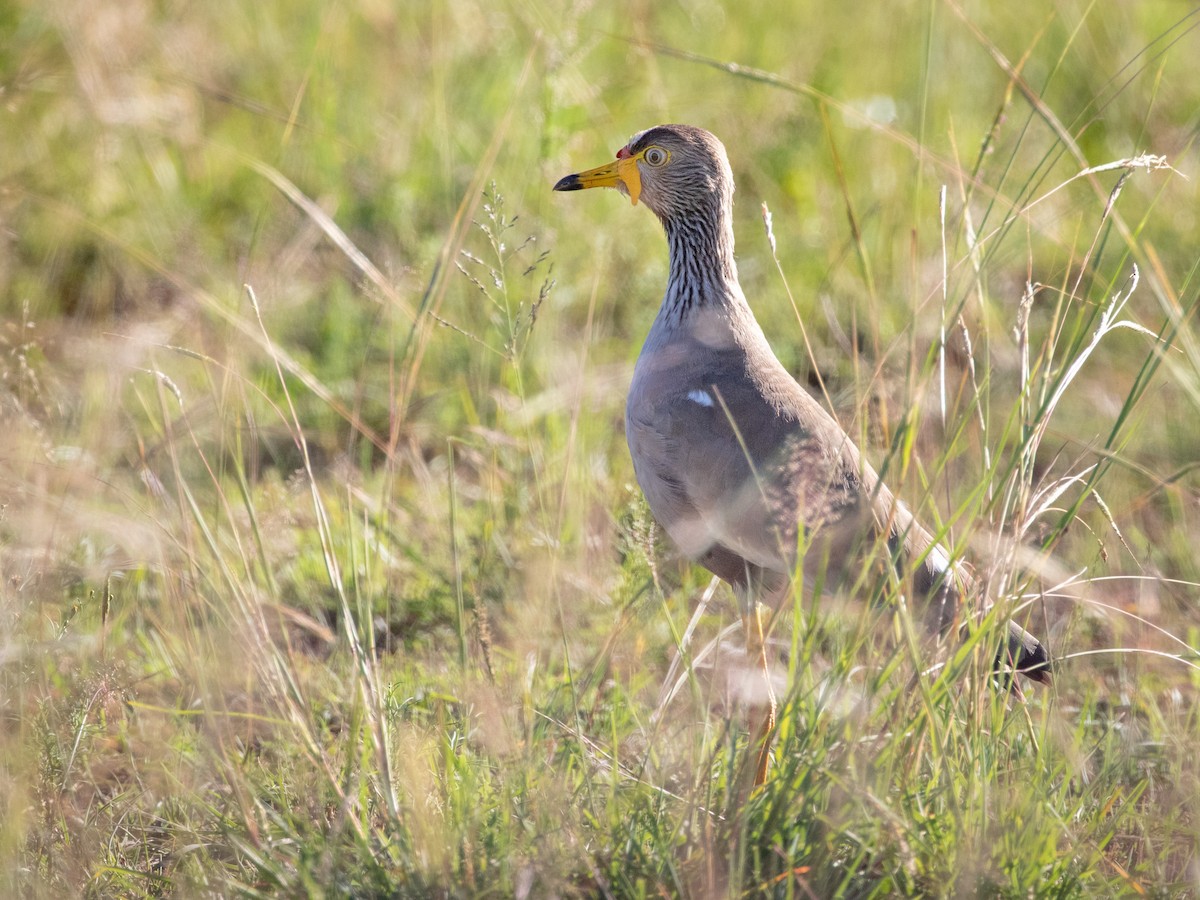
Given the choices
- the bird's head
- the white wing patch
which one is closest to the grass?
the white wing patch

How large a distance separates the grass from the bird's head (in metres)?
0.23

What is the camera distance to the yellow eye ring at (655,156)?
3.65 m

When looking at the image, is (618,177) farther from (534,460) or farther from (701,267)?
(534,460)

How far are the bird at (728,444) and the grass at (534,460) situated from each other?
0.44ft

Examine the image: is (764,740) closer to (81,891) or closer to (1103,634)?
(81,891)

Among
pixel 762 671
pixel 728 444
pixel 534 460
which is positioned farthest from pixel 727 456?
pixel 534 460

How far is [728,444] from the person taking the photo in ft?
10.4

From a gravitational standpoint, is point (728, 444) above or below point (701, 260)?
below

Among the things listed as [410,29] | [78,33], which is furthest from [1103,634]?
[78,33]

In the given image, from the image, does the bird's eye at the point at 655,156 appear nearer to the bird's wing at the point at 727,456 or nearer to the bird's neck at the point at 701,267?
the bird's neck at the point at 701,267

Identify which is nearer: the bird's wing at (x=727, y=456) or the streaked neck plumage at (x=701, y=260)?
the bird's wing at (x=727, y=456)

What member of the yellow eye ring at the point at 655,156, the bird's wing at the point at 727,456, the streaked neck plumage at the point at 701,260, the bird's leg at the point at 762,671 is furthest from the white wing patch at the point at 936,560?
the yellow eye ring at the point at 655,156

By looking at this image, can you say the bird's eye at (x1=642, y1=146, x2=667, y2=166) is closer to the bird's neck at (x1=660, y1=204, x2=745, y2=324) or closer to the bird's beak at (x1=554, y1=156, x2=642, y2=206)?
the bird's beak at (x1=554, y1=156, x2=642, y2=206)

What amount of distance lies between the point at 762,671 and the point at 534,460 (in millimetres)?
787
